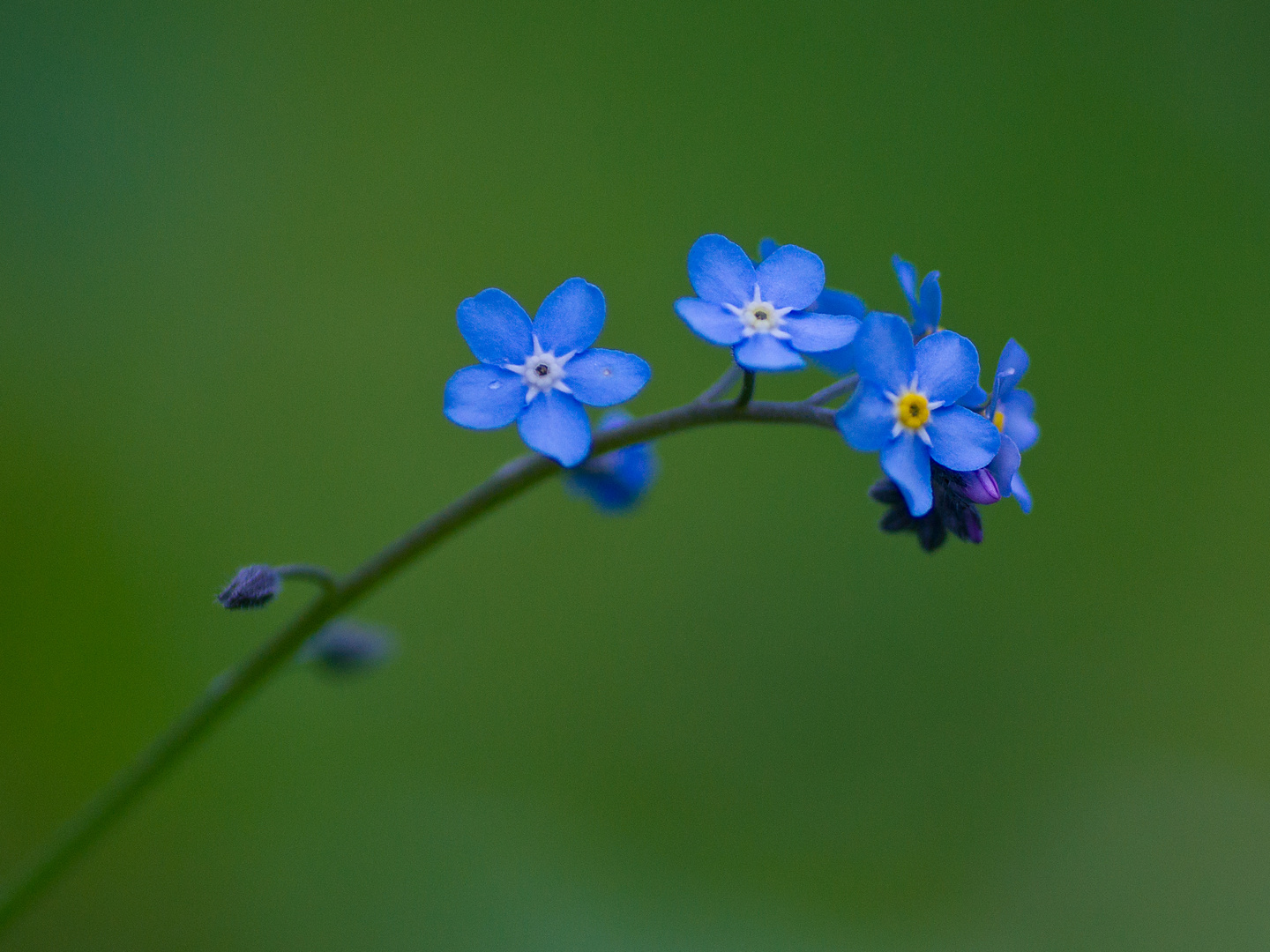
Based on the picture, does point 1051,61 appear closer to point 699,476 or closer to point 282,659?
point 699,476

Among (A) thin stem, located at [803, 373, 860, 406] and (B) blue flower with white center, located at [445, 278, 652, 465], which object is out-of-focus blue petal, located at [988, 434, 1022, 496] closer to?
(A) thin stem, located at [803, 373, 860, 406]

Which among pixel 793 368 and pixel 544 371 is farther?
pixel 544 371

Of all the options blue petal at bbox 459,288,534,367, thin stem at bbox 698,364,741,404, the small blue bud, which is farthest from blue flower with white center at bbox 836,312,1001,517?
the small blue bud

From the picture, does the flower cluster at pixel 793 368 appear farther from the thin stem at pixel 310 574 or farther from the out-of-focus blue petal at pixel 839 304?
the thin stem at pixel 310 574

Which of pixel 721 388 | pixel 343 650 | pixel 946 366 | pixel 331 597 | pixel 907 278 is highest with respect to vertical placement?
pixel 907 278

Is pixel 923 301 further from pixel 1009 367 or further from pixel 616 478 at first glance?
pixel 616 478

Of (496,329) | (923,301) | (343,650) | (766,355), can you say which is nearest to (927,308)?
(923,301)

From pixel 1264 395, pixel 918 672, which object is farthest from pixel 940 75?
pixel 918 672
